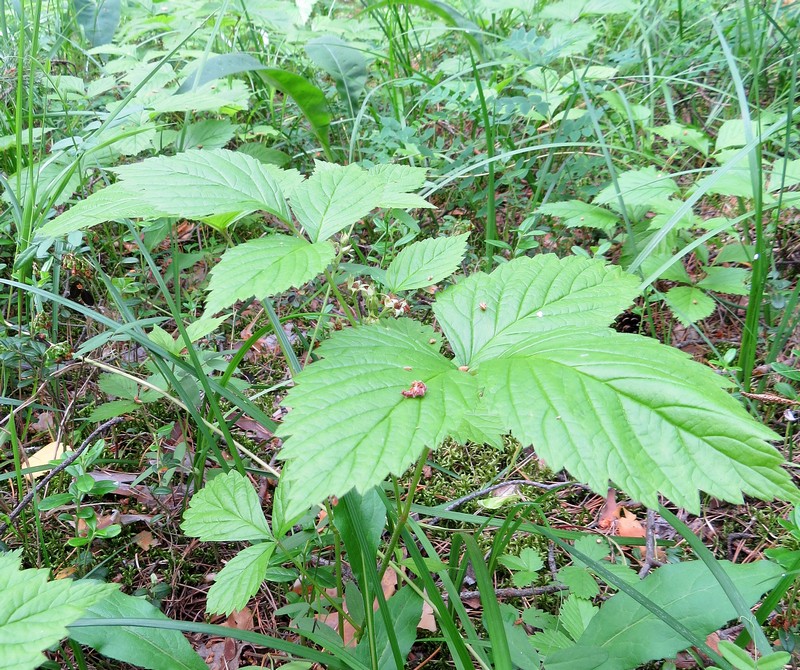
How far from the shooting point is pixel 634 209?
7.10 ft

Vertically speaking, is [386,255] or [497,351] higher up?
[497,351]

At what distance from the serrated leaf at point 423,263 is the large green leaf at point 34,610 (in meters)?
0.68

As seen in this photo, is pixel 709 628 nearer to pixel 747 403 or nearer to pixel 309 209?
pixel 747 403

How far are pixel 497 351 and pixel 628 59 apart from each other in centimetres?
234

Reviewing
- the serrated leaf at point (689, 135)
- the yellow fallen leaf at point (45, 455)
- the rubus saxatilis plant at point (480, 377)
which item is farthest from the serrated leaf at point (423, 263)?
the serrated leaf at point (689, 135)

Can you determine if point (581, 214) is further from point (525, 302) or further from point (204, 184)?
point (204, 184)

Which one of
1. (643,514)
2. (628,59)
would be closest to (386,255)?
(643,514)

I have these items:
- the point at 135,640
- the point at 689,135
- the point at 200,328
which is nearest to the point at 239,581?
the point at 135,640

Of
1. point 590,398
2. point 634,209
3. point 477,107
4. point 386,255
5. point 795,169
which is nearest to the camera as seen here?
Result: point 590,398

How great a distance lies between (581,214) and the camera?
2027 mm

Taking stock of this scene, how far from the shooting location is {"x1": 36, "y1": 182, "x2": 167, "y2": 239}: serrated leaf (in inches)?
35.7

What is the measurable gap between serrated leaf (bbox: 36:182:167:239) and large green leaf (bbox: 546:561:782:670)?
3.54ft

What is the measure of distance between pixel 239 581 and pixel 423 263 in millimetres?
673

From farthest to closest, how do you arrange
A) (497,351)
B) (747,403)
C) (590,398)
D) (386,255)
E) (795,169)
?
1. (386,255)
2. (795,169)
3. (747,403)
4. (497,351)
5. (590,398)
